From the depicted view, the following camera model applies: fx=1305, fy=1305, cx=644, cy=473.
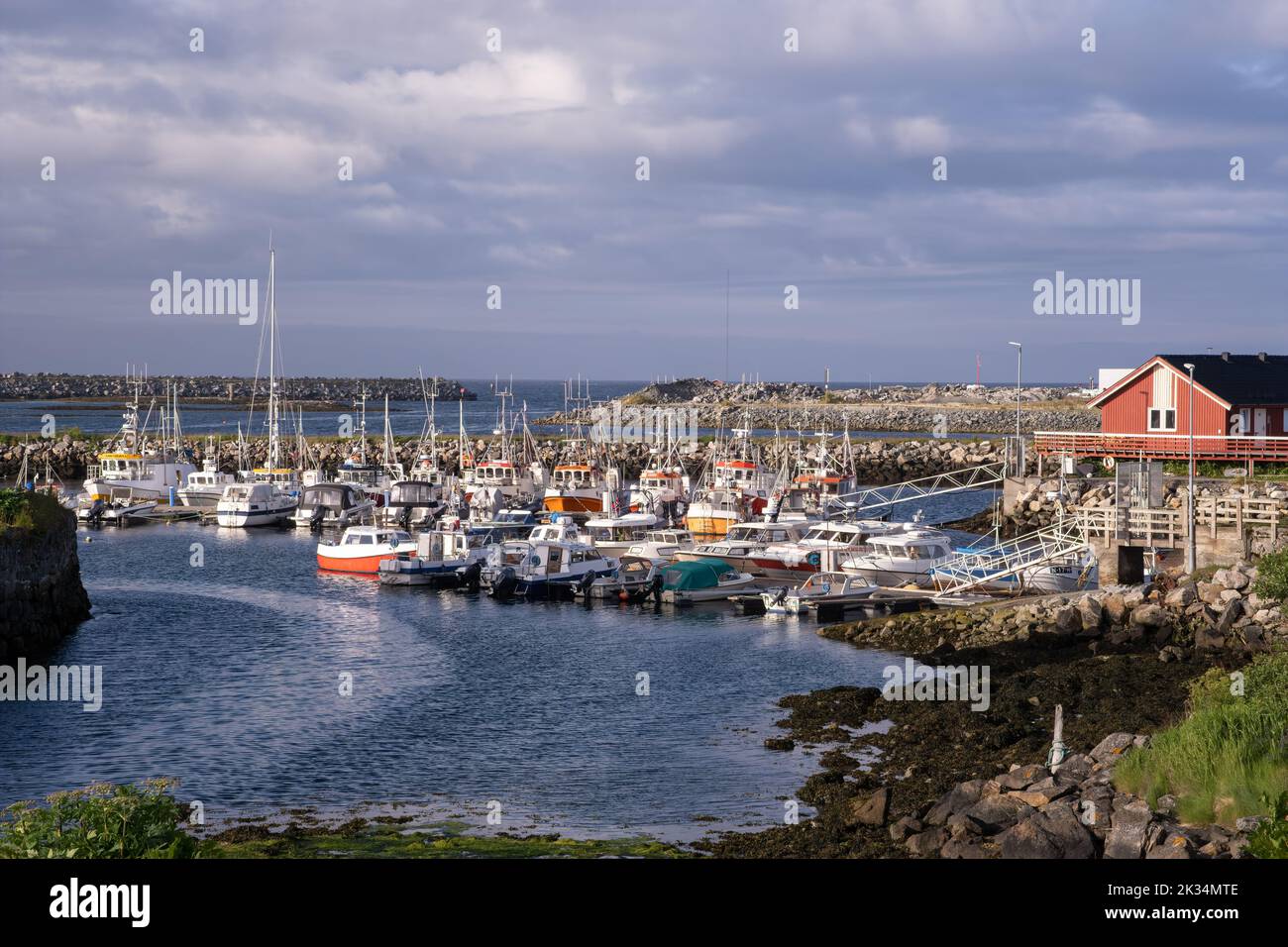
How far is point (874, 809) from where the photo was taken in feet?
66.9

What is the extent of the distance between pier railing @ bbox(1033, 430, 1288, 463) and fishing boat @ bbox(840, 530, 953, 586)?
1314cm

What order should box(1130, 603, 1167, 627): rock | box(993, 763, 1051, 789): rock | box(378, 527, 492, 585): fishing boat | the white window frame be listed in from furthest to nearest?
1. the white window frame
2. box(378, 527, 492, 585): fishing boat
3. box(1130, 603, 1167, 627): rock
4. box(993, 763, 1051, 789): rock

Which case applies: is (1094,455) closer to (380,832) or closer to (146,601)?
(146,601)

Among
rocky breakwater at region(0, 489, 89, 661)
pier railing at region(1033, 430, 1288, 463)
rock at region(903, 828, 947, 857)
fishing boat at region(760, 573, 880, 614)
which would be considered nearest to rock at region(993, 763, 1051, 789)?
rock at region(903, 828, 947, 857)

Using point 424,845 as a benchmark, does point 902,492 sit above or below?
above

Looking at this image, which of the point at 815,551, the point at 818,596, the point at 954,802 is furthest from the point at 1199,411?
the point at 954,802

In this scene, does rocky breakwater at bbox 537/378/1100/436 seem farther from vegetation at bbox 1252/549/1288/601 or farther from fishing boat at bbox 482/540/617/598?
vegetation at bbox 1252/549/1288/601

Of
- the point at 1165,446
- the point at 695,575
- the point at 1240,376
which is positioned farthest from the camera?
the point at 1240,376

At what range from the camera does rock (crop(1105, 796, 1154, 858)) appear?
16844mm

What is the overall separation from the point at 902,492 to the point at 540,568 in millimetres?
48951

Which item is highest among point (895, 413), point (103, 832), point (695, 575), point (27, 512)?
point (895, 413)

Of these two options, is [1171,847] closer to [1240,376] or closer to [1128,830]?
[1128,830]
